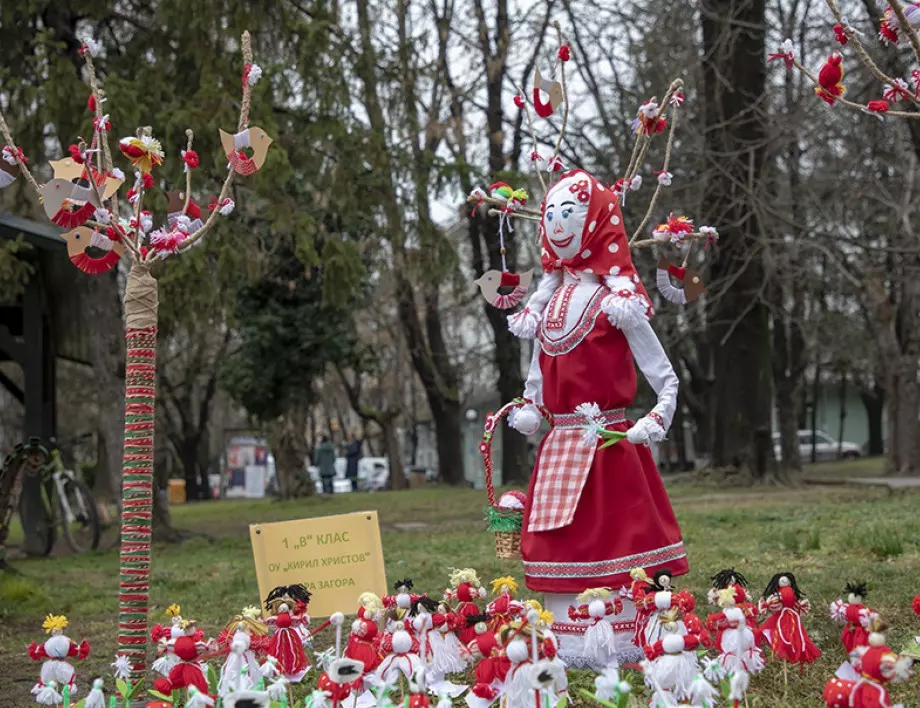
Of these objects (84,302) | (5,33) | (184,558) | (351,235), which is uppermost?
(5,33)

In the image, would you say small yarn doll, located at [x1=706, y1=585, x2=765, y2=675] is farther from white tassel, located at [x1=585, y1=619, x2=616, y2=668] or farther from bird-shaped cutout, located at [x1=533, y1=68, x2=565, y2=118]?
bird-shaped cutout, located at [x1=533, y1=68, x2=565, y2=118]

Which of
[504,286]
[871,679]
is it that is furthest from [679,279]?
[871,679]

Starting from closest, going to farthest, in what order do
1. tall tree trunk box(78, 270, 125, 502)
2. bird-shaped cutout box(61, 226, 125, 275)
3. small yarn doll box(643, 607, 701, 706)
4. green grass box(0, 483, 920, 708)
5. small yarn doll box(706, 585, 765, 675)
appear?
small yarn doll box(643, 607, 701, 706), small yarn doll box(706, 585, 765, 675), bird-shaped cutout box(61, 226, 125, 275), green grass box(0, 483, 920, 708), tall tree trunk box(78, 270, 125, 502)

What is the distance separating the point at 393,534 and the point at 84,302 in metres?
4.01

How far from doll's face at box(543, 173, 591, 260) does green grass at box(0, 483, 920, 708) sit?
1.83 metres

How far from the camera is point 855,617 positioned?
3.43 meters

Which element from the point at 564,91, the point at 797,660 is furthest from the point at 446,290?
the point at 797,660

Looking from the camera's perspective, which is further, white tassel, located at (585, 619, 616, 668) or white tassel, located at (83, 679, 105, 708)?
white tassel, located at (585, 619, 616, 668)

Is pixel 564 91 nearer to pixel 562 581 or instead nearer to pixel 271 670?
pixel 562 581

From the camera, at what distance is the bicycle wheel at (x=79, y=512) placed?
12227 millimetres

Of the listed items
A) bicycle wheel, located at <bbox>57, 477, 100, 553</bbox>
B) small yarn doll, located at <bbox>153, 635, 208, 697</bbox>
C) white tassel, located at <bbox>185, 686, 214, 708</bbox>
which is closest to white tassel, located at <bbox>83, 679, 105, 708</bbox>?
small yarn doll, located at <bbox>153, 635, 208, 697</bbox>

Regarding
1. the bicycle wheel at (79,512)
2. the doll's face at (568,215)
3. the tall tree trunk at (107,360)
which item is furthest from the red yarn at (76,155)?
the bicycle wheel at (79,512)

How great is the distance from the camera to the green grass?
5.22 m

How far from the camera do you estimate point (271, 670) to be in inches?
145
